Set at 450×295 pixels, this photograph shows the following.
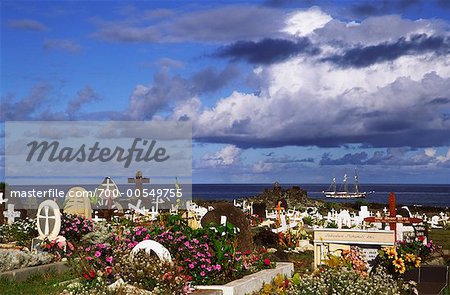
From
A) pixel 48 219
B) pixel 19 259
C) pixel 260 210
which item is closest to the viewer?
pixel 19 259

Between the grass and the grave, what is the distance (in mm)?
5248

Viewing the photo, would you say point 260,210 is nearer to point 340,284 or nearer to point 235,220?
point 235,220

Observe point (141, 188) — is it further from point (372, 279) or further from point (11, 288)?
point (372, 279)

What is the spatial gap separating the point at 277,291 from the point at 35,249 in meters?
7.36

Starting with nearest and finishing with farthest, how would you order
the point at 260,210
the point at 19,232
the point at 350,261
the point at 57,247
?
the point at 350,261
the point at 57,247
the point at 19,232
the point at 260,210

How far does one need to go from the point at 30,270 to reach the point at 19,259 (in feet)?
1.13

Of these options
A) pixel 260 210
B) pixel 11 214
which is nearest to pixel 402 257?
pixel 11 214

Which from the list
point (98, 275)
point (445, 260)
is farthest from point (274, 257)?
point (98, 275)

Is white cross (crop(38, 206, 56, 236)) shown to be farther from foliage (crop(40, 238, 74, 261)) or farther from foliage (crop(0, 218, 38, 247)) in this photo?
foliage (crop(0, 218, 38, 247))

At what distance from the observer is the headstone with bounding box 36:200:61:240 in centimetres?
1741

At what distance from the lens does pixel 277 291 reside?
37.9 feet

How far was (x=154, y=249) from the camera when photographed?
36.3 feet

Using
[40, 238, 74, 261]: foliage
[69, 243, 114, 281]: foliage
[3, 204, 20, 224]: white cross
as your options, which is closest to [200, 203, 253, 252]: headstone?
[40, 238, 74, 261]: foliage

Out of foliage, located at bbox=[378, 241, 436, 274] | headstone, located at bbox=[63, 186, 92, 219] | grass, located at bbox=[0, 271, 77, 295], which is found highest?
headstone, located at bbox=[63, 186, 92, 219]
